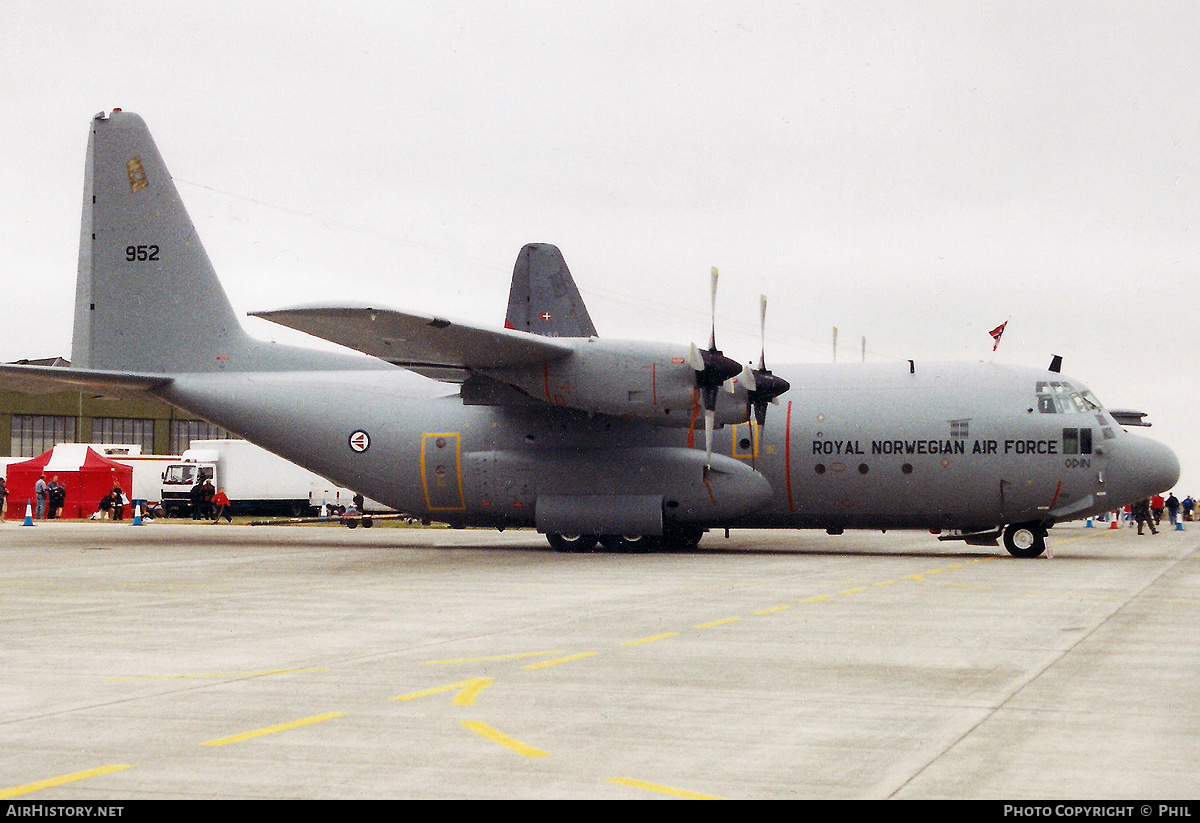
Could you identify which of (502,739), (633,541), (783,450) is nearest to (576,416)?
(633,541)

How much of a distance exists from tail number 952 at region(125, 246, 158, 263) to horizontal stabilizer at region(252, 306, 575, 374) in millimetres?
8071

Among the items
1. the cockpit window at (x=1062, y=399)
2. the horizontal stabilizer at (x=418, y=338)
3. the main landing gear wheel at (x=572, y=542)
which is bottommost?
the main landing gear wheel at (x=572, y=542)

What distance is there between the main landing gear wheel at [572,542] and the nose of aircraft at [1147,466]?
1152 cm

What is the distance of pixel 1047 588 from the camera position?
17391mm

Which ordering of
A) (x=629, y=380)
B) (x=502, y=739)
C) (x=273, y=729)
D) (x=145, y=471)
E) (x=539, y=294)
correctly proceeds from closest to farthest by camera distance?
(x=502, y=739), (x=273, y=729), (x=629, y=380), (x=539, y=294), (x=145, y=471)

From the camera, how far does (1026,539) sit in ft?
82.8

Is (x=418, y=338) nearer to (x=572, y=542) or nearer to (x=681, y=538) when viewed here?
(x=572, y=542)

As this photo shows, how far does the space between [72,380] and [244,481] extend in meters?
29.2

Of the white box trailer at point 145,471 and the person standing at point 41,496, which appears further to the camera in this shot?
the white box trailer at point 145,471

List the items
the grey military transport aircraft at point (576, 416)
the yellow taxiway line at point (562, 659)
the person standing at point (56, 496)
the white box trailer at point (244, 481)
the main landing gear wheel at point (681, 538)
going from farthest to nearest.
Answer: the white box trailer at point (244, 481), the person standing at point (56, 496), the main landing gear wheel at point (681, 538), the grey military transport aircraft at point (576, 416), the yellow taxiway line at point (562, 659)

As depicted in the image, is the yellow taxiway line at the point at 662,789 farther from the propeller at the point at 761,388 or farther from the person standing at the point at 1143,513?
the person standing at the point at 1143,513

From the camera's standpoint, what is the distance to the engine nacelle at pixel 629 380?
23375 millimetres

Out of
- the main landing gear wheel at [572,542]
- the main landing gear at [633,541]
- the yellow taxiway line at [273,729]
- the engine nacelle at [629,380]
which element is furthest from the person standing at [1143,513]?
the yellow taxiway line at [273,729]
